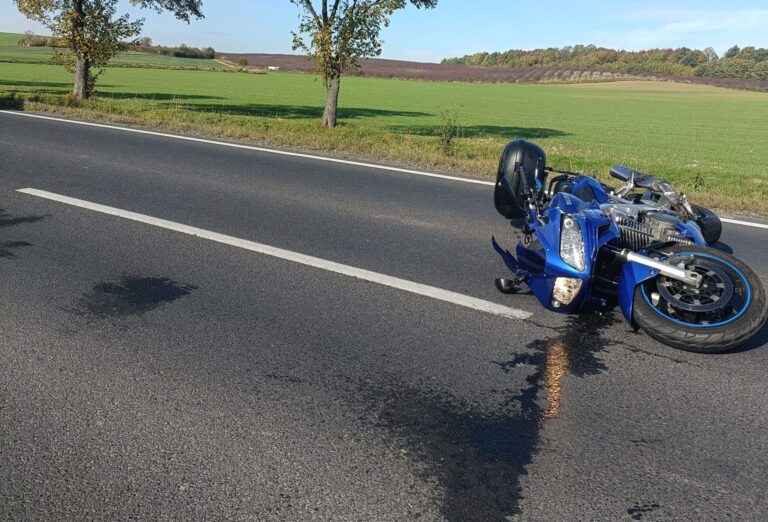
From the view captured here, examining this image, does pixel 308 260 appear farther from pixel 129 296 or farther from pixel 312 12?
pixel 312 12

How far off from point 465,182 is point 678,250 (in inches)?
224

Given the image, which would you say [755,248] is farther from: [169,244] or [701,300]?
A: [169,244]

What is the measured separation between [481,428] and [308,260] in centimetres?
285

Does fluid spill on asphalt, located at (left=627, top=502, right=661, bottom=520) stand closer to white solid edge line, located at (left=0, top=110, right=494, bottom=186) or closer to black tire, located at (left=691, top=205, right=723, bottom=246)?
black tire, located at (left=691, top=205, right=723, bottom=246)

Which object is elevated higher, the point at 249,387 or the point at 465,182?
the point at 465,182

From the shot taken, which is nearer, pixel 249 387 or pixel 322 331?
pixel 249 387

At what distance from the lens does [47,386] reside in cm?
341

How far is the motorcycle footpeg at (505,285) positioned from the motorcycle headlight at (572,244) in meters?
0.70

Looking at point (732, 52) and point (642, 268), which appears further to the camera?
point (732, 52)

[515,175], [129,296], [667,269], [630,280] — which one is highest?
[515,175]

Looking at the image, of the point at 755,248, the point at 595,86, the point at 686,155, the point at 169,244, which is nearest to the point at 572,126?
the point at 686,155

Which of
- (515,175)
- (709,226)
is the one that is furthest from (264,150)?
(709,226)

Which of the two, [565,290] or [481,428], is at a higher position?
[565,290]

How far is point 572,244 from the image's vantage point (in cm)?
427
